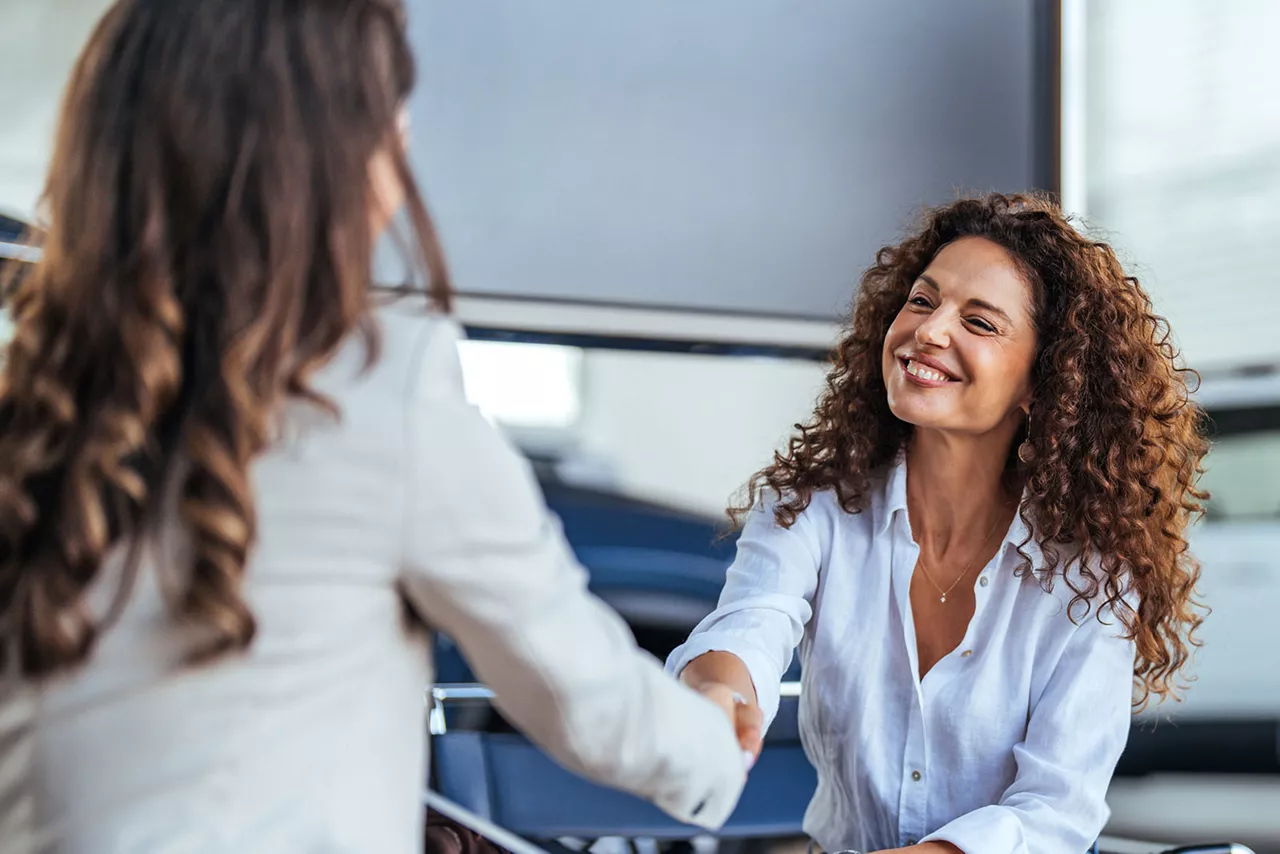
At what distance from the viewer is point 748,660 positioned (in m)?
1.52

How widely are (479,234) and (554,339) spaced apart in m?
0.26

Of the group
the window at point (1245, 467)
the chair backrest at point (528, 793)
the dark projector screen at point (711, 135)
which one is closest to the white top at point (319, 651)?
the chair backrest at point (528, 793)

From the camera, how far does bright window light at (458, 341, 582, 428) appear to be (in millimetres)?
2473

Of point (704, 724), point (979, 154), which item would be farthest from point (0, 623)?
point (979, 154)

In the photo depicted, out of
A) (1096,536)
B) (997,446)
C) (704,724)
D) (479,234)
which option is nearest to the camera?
(704,724)

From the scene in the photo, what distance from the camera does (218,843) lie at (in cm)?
81

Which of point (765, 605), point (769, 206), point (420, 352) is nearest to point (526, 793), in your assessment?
point (765, 605)

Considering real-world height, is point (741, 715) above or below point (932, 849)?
above

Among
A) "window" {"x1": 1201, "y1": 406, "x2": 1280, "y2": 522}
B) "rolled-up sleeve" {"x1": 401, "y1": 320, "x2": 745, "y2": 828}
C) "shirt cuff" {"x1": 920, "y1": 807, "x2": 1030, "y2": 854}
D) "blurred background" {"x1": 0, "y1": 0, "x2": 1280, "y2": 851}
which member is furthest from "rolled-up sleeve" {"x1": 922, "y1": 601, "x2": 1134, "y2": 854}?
"window" {"x1": 1201, "y1": 406, "x2": 1280, "y2": 522}

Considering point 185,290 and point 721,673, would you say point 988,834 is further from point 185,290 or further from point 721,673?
point 185,290

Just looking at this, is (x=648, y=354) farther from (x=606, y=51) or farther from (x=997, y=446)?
(x=997, y=446)

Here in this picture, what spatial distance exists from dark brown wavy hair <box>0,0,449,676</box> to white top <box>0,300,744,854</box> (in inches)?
1.0

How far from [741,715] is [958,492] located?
1.82ft

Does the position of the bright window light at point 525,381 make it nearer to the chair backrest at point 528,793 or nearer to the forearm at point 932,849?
the chair backrest at point 528,793
